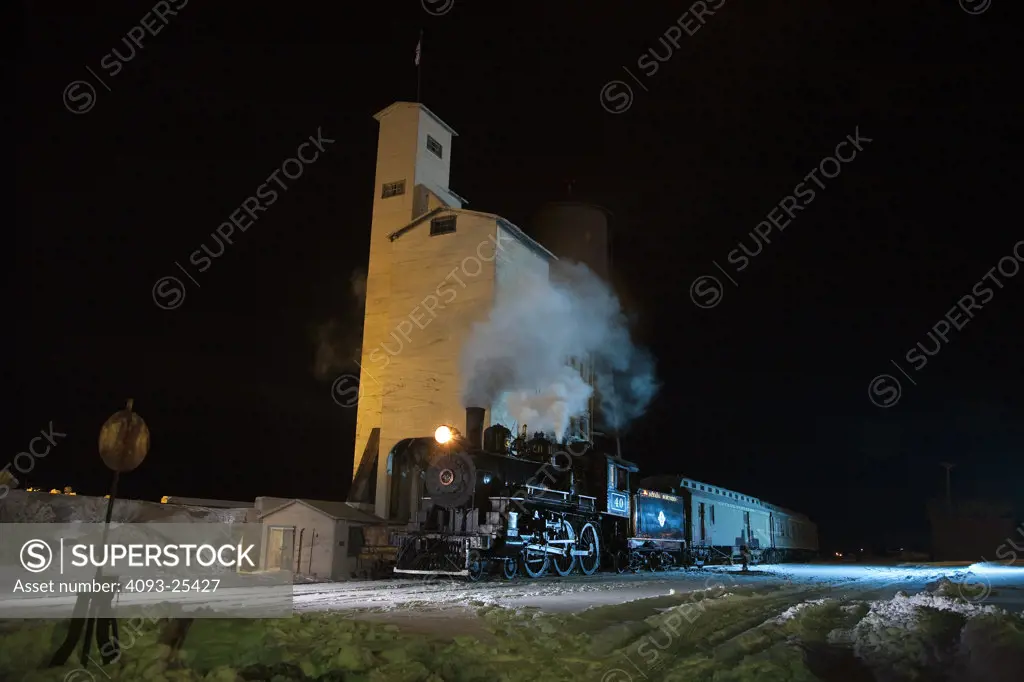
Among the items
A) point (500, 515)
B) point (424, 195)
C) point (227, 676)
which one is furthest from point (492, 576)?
point (424, 195)

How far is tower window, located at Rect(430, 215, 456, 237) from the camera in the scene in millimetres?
27250

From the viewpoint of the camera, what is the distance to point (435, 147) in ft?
97.1

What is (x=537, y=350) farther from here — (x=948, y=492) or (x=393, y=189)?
(x=948, y=492)

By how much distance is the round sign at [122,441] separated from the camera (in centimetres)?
580

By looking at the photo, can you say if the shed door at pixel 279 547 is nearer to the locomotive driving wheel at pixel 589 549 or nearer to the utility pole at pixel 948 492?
the locomotive driving wheel at pixel 589 549

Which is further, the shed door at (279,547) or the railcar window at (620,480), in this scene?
the railcar window at (620,480)

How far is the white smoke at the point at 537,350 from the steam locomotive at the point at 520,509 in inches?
111

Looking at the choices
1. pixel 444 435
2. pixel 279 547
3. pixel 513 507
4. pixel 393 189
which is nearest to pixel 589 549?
pixel 513 507

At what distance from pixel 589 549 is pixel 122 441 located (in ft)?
57.4

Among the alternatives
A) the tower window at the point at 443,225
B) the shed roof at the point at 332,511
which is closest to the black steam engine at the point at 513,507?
the shed roof at the point at 332,511

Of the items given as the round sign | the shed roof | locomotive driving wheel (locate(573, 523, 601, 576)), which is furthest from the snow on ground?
locomotive driving wheel (locate(573, 523, 601, 576))

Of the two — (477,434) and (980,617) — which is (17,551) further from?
(980,617)

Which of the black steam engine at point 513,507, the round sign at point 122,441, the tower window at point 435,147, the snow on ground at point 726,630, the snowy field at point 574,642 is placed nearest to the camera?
the snowy field at point 574,642

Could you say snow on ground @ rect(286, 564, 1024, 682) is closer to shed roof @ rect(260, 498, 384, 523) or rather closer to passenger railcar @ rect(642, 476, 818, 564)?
shed roof @ rect(260, 498, 384, 523)
